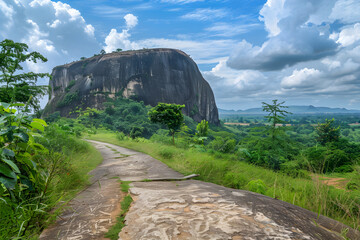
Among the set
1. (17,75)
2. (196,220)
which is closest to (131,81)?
(17,75)

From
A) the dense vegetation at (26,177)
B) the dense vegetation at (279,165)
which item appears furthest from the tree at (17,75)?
the dense vegetation at (26,177)

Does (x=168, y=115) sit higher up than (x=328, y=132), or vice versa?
(x=168, y=115)

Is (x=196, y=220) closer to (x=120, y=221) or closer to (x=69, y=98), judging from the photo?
(x=120, y=221)

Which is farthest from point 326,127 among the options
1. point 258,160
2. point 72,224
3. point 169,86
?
point 169,86

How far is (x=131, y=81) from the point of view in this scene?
134 feet

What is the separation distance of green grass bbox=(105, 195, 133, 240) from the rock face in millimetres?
38289

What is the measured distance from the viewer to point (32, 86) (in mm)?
14016

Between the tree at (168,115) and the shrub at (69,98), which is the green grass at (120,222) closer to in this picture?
the tree at (168,115)

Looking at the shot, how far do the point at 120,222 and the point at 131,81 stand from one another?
40.9m

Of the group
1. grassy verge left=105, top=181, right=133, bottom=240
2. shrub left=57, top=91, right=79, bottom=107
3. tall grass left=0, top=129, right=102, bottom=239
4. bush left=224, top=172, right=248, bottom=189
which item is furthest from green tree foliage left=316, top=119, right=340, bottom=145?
shrub left=57, top=91, right=79, bottom=107

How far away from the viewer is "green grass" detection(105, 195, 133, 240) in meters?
1.70

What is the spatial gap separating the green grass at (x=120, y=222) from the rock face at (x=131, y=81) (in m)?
38.3

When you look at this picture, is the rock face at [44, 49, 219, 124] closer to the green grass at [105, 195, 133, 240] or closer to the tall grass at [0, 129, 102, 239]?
the tall grass at [0, 129, 102, 239]

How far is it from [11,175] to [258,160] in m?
7.78
